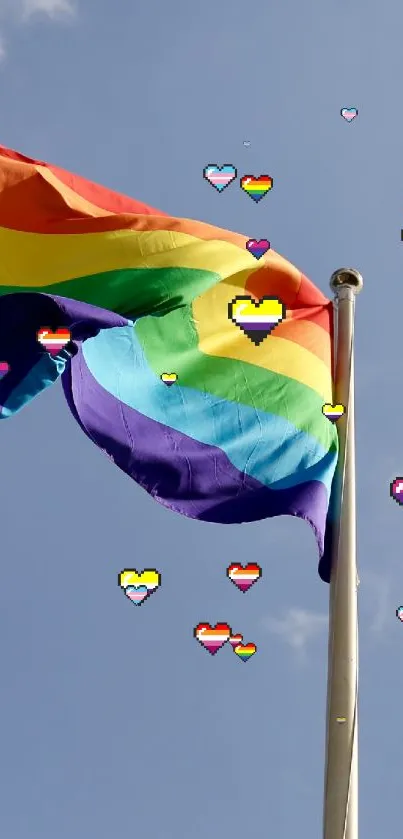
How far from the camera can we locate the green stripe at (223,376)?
12766 millimetres

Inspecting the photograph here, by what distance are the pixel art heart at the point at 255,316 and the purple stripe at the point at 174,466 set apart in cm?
137

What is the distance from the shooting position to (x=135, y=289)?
1264cm

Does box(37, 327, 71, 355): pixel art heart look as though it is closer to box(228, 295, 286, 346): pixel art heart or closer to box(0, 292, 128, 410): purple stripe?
box(0, 292, 128, 410): purple stripe

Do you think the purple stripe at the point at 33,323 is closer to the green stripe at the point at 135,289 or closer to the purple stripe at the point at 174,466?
the green stripe at the point at 135,289

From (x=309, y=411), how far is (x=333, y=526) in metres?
1.24

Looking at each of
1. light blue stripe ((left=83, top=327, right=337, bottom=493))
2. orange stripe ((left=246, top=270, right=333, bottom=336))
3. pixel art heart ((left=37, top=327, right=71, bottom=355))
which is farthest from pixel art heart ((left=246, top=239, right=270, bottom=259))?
pixel art heart ((left=37, top=327, right=71, bottom=355))

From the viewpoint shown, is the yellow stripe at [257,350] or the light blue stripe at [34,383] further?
the yellow stripe at [257,350]

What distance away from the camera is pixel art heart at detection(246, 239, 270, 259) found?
46.0 feet

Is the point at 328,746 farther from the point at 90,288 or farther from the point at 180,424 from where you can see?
the point at 90,288

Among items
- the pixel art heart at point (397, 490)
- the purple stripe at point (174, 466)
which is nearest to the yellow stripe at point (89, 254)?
the purple stripe at point (174, 466)

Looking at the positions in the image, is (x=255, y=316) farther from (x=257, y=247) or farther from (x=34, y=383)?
(x=34, y=383)

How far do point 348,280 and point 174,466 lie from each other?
8.51ft

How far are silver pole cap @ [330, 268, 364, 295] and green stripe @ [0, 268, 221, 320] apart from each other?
1316 millimetres

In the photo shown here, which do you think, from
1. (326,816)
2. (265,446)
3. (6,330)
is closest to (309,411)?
(265,446)
